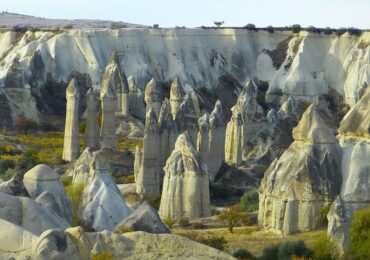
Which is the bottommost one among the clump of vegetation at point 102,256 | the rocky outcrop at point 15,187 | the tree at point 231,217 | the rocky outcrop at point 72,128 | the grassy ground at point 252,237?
the clump of vegetation at point 102,256

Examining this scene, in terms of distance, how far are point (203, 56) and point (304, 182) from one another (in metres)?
54.5


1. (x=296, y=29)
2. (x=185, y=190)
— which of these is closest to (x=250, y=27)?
(x=296, y=29)

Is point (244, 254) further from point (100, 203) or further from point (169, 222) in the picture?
point (169, 222)

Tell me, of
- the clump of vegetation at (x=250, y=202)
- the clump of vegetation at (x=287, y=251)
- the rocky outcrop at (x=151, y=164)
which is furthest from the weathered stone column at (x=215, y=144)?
the clump of vegetation at (x=287, y=251)

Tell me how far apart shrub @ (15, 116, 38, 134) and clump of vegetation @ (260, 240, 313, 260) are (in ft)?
133

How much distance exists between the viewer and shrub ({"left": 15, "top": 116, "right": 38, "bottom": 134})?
218ft

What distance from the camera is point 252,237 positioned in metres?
31.7

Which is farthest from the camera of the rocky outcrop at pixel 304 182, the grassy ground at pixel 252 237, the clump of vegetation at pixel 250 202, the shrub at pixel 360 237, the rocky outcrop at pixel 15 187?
the clump of vegetation at pixel 250 202

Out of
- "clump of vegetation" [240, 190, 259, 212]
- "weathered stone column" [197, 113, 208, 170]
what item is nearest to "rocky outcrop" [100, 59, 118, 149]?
"weathered stone column" [197, 113, 208, 170]

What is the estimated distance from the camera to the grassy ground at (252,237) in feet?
96.8

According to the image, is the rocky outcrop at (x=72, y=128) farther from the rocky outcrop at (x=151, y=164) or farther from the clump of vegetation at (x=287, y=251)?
the clump of vegetation at (x=287, y=251)

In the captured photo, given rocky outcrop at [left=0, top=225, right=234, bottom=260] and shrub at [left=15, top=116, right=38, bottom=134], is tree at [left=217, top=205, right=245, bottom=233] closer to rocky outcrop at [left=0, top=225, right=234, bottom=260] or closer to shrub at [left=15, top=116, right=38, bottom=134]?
rocky outcrop at [left=0, top=225, right=234, bottom=260]

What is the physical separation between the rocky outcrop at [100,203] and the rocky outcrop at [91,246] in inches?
364

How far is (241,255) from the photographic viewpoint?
1059 inches
